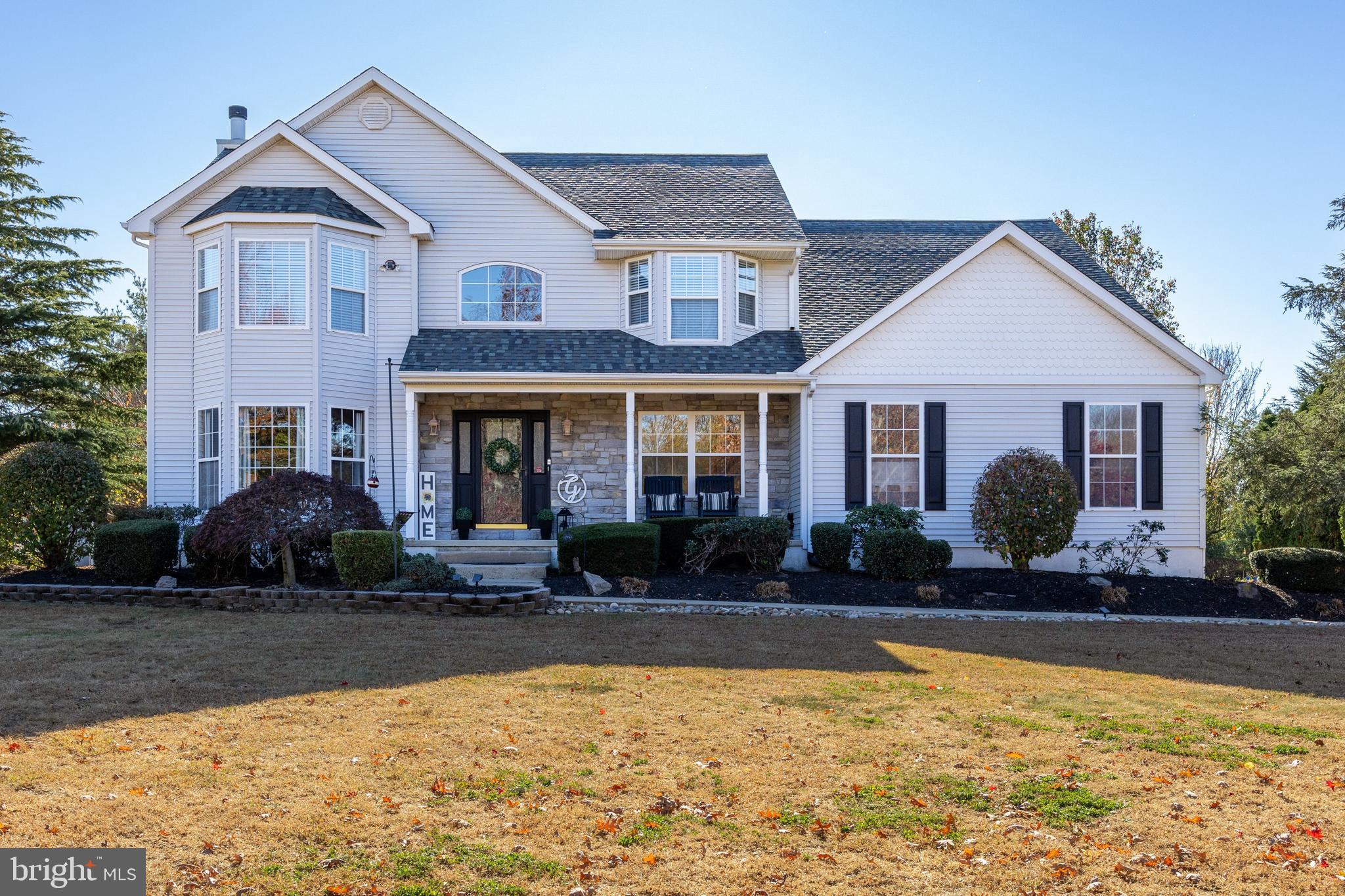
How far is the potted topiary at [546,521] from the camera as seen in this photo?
1641 cm

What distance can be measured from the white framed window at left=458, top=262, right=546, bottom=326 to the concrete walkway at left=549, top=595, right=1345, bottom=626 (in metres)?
6.23

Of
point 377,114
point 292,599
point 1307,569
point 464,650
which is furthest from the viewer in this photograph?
point 377,114

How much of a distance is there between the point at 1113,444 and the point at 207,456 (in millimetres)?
14101

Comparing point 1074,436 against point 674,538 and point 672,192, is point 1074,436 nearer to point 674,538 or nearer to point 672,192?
point 674,538

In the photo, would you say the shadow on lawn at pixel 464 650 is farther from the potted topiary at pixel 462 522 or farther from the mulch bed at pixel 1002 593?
the potted topiary at pixel 462 522

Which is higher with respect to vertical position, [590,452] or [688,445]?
[688,445]

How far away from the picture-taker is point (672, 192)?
18.6m

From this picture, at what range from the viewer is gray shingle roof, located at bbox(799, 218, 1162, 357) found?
17.6 m

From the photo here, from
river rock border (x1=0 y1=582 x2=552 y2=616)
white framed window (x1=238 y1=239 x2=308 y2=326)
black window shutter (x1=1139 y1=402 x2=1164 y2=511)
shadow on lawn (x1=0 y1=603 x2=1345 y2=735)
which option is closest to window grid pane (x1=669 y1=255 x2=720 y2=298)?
white framed window (x1=238 y1=239 x2=308 y2=326)

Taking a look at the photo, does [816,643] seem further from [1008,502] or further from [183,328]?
[183,328]

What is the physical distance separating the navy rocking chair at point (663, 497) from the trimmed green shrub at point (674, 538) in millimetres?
1301

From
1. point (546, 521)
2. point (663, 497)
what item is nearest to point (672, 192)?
point (663, 497)

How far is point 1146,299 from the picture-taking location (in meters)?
31.0

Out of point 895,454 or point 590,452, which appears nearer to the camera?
point 895,454
